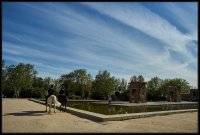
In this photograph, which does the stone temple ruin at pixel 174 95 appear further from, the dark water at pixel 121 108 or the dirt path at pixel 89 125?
the dirt path at pixel 89 125

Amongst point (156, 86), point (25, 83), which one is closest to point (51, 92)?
point (25, 83)

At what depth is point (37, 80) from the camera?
85.2m

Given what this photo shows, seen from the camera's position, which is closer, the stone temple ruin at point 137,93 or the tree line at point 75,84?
the stone temple ruin at point 137,93

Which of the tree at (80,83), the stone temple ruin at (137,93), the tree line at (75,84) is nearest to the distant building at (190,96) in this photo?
the tree line at (75,84)

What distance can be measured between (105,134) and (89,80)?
65.2m

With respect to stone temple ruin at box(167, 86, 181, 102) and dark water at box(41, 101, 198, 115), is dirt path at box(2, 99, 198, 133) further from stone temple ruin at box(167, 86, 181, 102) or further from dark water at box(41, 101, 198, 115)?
stone temple ruin at box(167, 86, 181, 102)

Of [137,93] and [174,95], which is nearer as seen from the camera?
[137,93]

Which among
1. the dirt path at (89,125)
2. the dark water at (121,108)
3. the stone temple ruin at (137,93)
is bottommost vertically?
the dirt path at (89,125)

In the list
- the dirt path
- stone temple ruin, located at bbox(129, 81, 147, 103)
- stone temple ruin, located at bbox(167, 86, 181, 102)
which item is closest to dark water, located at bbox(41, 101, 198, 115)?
the dirt path

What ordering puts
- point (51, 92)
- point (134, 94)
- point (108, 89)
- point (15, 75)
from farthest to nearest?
point (15, 75)
point (108, 89)
point (134, 94)
point (51, 92)

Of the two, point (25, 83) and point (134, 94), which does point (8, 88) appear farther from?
point (134, 94)

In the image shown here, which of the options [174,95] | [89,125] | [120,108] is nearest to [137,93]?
[174,95]

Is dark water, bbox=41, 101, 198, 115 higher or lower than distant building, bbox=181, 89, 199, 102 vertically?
lower

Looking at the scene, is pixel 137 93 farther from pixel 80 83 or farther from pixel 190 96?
pixel 80 83
